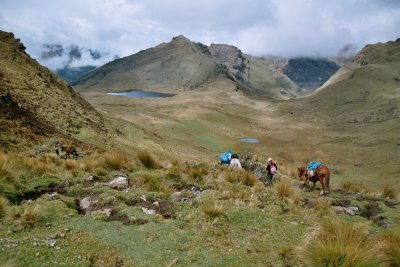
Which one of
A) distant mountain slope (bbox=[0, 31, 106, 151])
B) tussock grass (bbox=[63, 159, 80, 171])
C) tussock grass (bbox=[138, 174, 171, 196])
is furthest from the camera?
distant mountain slope (bbox=[0, 31, 106, 151])

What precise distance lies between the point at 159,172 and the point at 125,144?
90.4ft

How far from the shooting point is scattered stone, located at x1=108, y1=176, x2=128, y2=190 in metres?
17.3

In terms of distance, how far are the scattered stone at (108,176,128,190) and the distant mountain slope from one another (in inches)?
504

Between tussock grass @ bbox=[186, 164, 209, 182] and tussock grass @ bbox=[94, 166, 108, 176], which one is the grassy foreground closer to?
tussock grass @ bbox=[94, 166, 108, 176]

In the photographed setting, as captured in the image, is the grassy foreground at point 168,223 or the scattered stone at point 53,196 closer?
the grassy foreground at point 168,223

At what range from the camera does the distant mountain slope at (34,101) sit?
32062 millimetres

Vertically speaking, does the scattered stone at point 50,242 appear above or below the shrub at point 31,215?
below

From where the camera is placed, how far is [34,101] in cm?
4316

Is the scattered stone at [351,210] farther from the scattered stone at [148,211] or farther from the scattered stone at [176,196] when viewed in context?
the scattered stone at [148,211]

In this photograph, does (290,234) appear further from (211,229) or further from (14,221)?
(14,221)

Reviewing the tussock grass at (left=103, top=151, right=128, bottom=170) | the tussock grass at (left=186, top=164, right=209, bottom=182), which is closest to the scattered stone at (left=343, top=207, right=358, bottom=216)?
the tussock grass at (left=186, top=164, right=209, bottom=182)

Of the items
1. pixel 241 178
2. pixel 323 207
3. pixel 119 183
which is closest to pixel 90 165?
pixel 119 183

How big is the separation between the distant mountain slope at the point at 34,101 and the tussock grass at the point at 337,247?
23084 millimetres

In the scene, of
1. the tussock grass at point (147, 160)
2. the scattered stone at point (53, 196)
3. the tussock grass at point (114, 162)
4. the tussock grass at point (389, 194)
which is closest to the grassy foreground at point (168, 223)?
the scattered stone at point (53, 196)
